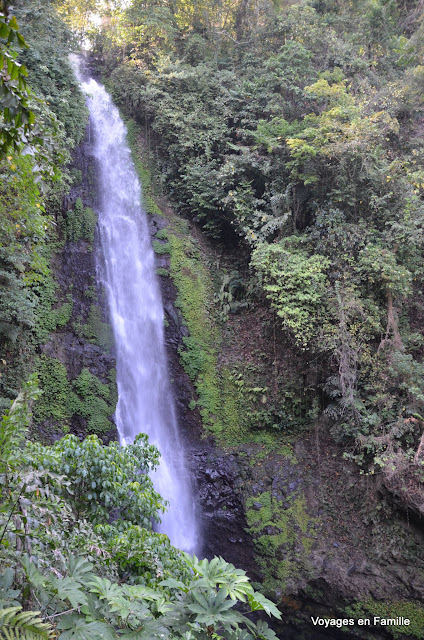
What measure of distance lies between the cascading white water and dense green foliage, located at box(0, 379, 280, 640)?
5.94 meters

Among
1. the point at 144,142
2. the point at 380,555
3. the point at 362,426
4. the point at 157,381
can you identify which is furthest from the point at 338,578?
the point at 144,142

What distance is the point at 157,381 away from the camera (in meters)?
11.2

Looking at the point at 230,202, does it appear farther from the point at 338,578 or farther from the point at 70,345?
the point at 338,578

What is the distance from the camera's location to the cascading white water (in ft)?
32.4

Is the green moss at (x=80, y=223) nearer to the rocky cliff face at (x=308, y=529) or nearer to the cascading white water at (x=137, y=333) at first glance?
the cascading white water at (x=137, y=333)

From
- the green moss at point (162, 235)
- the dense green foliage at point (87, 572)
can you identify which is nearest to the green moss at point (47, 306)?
the green moss at point (162, 235)

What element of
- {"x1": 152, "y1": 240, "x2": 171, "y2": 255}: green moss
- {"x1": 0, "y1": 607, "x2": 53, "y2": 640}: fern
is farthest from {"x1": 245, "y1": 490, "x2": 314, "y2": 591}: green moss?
{"x1": 0, "y1": 607, "x2": 53, "y2": 640}: fern

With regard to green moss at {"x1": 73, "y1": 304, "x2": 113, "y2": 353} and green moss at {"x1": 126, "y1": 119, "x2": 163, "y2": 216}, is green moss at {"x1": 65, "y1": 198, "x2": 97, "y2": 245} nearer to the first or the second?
green moss at {"x1": 73, "y1": 304, "x2": 113, "y2": 353}

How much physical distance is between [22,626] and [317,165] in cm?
1153

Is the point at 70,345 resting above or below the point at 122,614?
below

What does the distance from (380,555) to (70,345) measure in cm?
812

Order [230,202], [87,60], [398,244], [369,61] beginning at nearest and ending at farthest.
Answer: [398,244] → [230,202] → [369,61] → [87,60]

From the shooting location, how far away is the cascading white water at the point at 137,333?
9.89 meters

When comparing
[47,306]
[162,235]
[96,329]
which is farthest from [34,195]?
[162,235]
